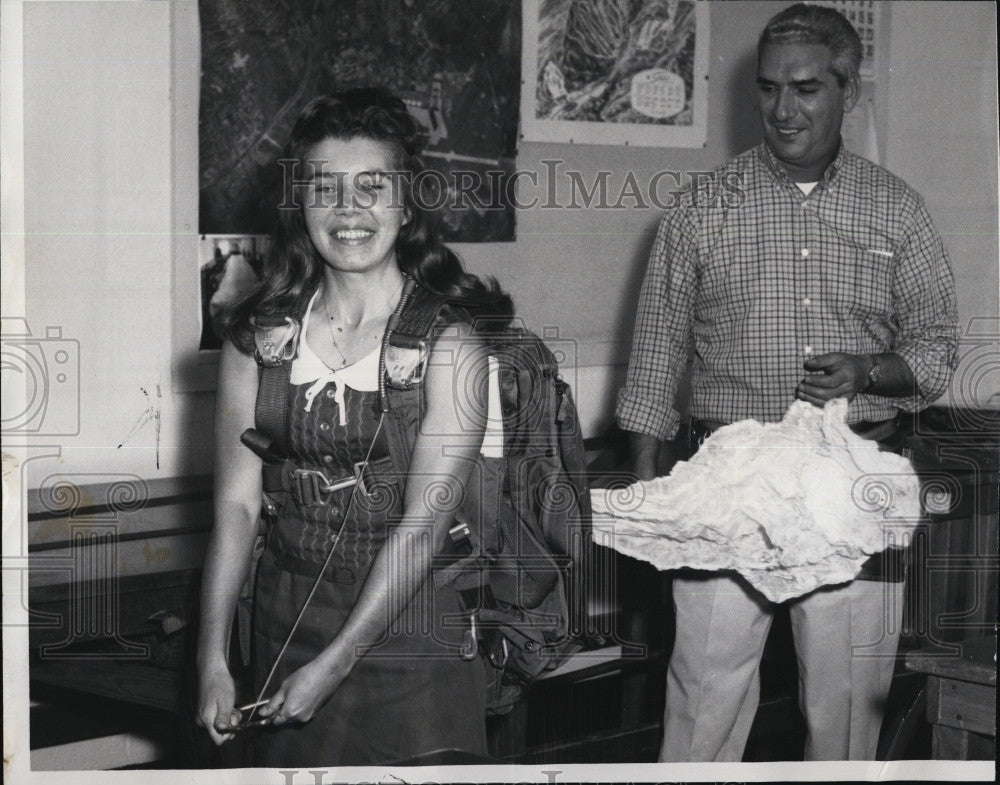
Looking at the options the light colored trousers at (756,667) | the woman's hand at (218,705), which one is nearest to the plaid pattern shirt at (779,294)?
the light colored trousers at (756,667)

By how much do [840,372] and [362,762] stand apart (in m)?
1.06

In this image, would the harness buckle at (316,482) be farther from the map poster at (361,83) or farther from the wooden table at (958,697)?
the wooden table at (958,697)

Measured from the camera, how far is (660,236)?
2.28 m

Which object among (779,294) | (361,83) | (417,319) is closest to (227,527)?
(417,319)

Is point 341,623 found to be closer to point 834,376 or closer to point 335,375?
point 335,375

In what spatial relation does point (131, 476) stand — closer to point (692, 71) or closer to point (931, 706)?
point (692, 71)

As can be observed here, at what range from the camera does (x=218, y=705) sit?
2.03 m

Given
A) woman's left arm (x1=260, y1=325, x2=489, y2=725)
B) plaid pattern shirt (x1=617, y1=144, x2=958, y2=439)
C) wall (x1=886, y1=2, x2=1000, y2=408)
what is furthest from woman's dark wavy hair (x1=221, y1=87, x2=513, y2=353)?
wall (x1=886, y1=2, x2=1000, y2=408)

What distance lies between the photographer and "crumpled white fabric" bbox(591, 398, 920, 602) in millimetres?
2195

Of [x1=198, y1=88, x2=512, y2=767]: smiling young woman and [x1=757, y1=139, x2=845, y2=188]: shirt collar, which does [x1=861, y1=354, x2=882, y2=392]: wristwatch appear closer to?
[x1=757, y1=139, x2=845, y2=188]: shirt collar

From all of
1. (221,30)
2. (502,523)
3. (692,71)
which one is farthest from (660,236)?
(221,30)

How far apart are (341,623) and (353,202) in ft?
2.24

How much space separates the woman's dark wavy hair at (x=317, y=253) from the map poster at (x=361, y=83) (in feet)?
0.73

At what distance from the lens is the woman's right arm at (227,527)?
2061 mm
